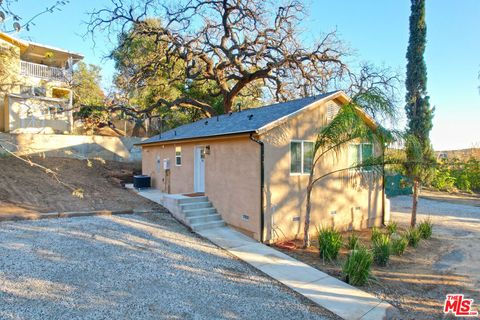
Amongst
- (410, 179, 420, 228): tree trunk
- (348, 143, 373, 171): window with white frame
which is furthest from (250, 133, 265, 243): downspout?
(410, 179, 420, 228): tree trunk

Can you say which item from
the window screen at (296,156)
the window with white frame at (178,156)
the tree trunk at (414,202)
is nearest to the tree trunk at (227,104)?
the window with white frame at (178,156)

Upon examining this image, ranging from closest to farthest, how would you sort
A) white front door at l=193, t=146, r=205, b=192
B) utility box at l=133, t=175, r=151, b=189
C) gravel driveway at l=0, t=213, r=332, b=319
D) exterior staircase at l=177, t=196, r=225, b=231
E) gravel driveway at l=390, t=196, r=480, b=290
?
gravel driveway at l=0, t=213, r=332, b=319
gravel driveway at l=390, t=196, r=480, b=290
exterior staircase at l=177, t=196, r=225, b=231
white front door at l=193, t=146, r=205, b=192
utility box at l=133, t=175, r=151, b=189

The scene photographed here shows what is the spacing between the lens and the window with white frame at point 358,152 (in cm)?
1115

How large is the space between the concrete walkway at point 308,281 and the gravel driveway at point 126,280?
0.29 m

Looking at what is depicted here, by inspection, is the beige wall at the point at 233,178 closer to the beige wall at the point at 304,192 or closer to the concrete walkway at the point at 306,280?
the beige wall at the point at 304,192

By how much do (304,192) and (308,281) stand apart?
3.73 metres

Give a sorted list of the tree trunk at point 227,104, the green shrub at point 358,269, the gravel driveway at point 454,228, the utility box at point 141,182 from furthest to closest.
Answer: the tree trunk at point 227,104, the utility box at point 141,182, the gravel driveway at point 454,228, the green shrub at point 358,269

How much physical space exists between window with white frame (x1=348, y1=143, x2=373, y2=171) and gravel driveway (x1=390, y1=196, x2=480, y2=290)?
384cm

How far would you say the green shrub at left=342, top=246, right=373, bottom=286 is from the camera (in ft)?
20.6

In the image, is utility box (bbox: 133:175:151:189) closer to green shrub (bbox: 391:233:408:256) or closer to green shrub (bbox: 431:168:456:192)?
green shrub (bbox: 391:233:408:256)

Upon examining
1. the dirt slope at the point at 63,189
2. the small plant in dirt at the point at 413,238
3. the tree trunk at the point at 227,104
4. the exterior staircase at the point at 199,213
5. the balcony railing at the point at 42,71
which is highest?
the balcony railing at the point at 42,71

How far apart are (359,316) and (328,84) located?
1867 centimetres

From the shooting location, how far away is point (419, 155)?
9562mm

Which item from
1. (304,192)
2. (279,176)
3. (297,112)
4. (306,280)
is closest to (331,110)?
(297,112)
